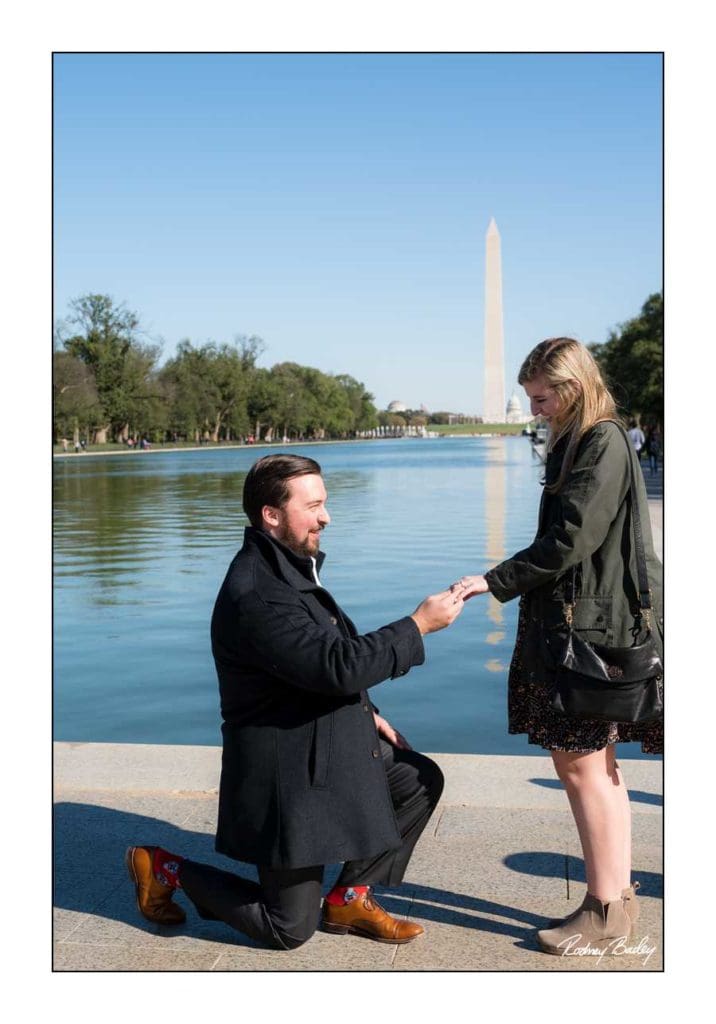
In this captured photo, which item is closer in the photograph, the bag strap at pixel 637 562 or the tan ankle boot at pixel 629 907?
the bag strap at pixel 637 562

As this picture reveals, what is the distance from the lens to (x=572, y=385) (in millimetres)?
3670

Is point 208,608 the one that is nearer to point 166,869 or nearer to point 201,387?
point 166,869

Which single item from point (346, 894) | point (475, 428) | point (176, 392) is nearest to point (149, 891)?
point (346, 894)

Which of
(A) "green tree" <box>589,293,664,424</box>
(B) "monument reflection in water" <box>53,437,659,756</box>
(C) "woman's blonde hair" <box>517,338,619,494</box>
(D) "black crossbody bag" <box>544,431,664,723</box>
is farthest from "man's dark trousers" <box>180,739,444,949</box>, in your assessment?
(A) "green tree" <box>589,293,664,424</box>

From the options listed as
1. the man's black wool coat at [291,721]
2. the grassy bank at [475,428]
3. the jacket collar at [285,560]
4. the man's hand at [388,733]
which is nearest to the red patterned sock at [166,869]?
the man's black wool coat at [291,721]

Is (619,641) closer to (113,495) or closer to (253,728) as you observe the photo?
(253,728)

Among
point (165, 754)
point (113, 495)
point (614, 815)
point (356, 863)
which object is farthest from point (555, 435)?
point (113, 495)

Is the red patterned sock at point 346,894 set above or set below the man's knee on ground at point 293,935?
above

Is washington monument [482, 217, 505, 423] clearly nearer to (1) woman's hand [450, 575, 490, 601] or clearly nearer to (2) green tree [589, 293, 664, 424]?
(2) green tree [589, 293, 664, 424]

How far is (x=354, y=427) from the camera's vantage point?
16750cm

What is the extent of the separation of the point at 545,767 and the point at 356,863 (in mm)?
1894

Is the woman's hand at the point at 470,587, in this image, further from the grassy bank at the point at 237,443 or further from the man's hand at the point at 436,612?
the grassy bank at the point at 237,443

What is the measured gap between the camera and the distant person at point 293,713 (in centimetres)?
358

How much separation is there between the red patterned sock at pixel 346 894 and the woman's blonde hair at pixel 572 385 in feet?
4.43
